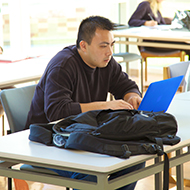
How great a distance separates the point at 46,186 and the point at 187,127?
123 centimetres

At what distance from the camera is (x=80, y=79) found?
2082mm

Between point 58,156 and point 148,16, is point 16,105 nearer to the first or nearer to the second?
point 58,156

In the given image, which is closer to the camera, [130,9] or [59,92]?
[59,92]

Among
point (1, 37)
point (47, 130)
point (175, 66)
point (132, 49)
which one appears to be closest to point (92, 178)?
point (47, 130)

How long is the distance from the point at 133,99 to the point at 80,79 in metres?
0.31

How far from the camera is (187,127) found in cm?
167

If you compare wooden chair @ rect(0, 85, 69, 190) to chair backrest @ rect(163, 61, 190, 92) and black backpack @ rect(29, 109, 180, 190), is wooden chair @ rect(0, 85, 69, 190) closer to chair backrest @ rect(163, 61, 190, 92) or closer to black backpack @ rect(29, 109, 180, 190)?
black backpack @ rect(29, 109, 180, 190)

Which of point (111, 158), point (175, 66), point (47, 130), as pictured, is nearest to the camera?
point (111, 158)

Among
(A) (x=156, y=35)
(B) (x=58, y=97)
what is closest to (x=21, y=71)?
(B) (x=58, y=97)

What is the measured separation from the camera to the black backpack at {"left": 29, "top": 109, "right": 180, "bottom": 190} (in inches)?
52.0

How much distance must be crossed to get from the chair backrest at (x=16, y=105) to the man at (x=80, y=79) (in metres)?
0.05

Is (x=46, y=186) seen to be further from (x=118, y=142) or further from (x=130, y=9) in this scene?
(x=130, y=9)

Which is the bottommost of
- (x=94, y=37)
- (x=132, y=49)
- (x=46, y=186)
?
(x=46, y=186)

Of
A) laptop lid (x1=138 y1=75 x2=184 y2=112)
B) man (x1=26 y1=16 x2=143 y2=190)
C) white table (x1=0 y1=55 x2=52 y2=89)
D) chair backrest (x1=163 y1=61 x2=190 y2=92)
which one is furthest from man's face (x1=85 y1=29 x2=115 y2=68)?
chair backrest (x1=163 y1=61 x2=190 y2=92)
